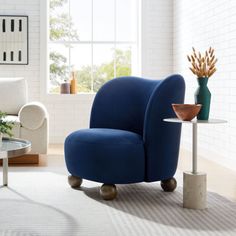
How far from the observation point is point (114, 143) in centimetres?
305

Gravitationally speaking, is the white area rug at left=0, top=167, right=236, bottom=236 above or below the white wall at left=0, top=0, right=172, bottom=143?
below

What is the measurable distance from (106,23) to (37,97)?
5.04ft

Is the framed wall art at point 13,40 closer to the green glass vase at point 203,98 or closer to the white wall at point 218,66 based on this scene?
the white wall at point 218,66

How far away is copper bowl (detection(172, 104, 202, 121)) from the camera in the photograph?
280 cm

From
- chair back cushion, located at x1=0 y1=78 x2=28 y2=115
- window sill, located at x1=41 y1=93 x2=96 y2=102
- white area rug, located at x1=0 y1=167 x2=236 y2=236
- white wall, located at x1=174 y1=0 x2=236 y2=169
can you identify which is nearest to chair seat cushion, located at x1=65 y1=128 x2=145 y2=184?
white area rug, located at x1=0 y1=167 x2=236 y2=236

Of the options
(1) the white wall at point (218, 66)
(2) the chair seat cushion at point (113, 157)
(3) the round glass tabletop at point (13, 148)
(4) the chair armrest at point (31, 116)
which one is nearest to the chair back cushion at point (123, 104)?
(2) the chair seat cushion at point (113, 157)

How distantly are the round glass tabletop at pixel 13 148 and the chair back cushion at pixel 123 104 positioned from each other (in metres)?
0.68

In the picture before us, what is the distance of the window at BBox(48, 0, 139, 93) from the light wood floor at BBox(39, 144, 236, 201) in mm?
1363

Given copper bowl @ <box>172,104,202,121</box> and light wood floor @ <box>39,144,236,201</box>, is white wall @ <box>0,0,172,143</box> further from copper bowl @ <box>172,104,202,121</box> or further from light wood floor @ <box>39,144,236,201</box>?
copper bowl @ <box>172,104,202,121</box>

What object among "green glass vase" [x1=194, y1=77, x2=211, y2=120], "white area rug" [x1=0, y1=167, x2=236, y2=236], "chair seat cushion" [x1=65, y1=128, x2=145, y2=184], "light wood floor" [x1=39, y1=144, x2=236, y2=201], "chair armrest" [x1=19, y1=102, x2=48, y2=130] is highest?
"green glass vase" [x1=194, y1=77, x2=211, y2=120]

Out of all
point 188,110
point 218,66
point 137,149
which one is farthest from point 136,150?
point 218,66

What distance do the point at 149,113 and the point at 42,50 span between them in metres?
3.64

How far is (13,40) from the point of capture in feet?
20.6

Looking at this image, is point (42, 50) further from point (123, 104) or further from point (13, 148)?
point (13, 148)
